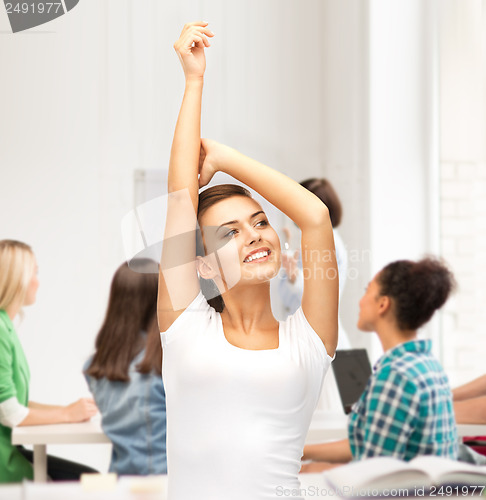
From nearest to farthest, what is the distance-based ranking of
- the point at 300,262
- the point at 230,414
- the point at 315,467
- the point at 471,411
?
the point at 230,414 < the point at 300,262 < the point at 315,467 < the point at 471,411

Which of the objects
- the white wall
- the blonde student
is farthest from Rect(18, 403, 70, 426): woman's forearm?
the white wall

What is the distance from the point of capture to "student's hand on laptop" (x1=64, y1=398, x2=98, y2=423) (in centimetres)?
110

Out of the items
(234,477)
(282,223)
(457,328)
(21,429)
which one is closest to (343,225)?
(282,223)

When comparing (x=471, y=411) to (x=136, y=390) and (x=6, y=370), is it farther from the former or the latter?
(x=6, y=370)

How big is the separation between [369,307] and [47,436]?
0.51 meters

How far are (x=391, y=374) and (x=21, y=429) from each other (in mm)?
557

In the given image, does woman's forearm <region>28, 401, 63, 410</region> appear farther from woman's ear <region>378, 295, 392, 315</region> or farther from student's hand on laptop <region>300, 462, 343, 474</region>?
woman's ear <region>378, 295, 392, 315</region>

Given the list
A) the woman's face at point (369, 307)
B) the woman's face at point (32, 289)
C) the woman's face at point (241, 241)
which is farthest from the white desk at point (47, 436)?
the woman's face at point (241, 241)

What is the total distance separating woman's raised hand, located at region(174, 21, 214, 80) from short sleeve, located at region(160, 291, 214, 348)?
0.21 meters

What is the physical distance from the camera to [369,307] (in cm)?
104

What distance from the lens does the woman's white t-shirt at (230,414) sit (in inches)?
24.9

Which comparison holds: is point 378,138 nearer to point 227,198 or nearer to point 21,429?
point 227,198

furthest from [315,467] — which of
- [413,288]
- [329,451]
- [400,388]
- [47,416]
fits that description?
[47,416]

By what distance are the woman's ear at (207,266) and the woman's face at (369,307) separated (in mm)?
404
